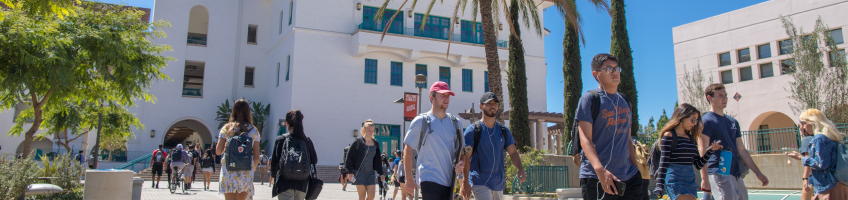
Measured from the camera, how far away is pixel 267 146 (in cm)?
2991

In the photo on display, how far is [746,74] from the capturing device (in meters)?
30.6

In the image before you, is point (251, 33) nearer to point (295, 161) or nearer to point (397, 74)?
point (397, 74)

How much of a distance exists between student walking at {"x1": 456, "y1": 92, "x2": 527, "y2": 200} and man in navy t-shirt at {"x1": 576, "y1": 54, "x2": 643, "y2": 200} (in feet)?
4.81

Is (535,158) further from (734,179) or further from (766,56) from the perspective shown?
(766,56)

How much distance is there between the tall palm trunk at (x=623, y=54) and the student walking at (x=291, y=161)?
1635cm

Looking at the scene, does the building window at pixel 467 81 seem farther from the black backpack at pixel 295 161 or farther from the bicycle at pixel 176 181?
the black backpack at pixel 295 161

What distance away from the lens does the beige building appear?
2714 cm

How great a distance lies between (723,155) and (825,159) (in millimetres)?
1532

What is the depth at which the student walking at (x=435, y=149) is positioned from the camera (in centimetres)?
493

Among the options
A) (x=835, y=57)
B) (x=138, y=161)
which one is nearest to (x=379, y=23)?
(x=138, y=161)

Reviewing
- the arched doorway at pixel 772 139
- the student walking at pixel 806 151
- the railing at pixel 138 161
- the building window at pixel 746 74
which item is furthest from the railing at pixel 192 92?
the building window at pixel 746 74

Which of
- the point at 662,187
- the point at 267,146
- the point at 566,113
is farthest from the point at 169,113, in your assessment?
the point at 662,187

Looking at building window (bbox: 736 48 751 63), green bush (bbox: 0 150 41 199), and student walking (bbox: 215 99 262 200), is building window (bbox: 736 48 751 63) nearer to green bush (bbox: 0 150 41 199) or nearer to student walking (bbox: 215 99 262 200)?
student walking (bbox: 215 99 262 200)

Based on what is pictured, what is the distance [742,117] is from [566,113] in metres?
15.5
